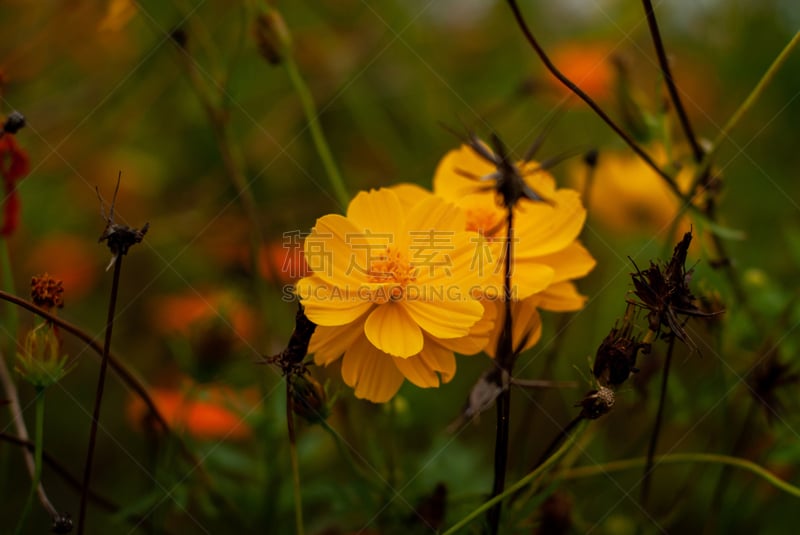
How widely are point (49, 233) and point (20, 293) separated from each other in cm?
14

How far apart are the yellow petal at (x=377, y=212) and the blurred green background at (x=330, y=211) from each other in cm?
17

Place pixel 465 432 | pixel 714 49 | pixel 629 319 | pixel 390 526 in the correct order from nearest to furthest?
pixel 629 319, pixel 390 526, pixel 465 432, pixel 714 49

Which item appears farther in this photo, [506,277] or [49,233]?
[49,233]


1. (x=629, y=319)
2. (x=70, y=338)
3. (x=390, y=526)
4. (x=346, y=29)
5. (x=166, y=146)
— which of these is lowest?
(x=390, y=526)

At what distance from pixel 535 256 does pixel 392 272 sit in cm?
12

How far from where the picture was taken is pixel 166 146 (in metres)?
1.56

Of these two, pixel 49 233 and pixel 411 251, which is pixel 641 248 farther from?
pixel 49 233

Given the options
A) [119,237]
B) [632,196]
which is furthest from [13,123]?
[632,196]

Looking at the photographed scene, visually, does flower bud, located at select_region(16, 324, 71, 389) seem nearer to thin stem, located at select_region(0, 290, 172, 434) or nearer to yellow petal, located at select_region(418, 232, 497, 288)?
thin stem, located at select_region(0, 290, 172, 434)

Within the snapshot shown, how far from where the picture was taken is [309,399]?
23.3 inches

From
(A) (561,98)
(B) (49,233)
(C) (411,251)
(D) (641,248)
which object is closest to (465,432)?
(D) (641,248)

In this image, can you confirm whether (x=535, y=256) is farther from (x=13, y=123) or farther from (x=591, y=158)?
(x=13, y=123)

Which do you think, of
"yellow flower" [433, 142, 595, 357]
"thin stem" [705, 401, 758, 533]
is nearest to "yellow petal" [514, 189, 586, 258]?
"yellow flower" [433, 142, 595, 357]

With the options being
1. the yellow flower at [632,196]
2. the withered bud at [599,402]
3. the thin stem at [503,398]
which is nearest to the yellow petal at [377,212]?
the thin stem at [503,398]
